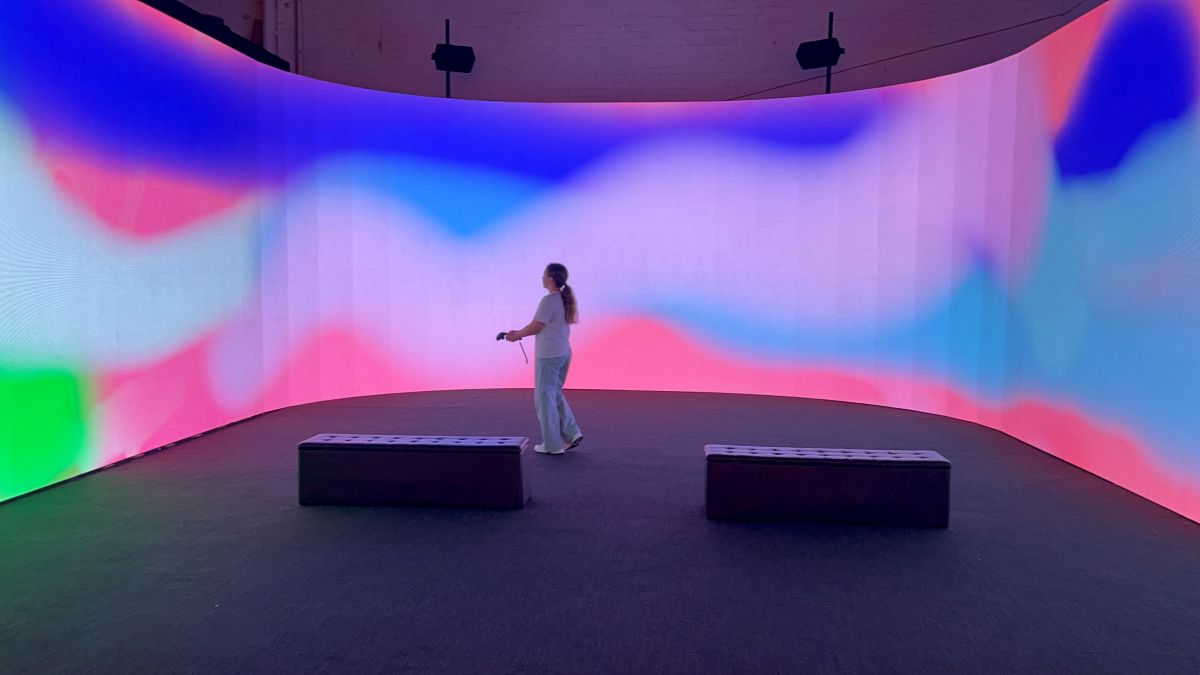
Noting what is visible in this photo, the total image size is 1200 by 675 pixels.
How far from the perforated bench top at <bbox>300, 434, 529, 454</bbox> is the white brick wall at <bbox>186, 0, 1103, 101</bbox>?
6838 mm

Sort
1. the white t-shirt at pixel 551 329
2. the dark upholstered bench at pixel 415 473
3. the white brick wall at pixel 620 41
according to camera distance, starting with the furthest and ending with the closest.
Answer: the white brick wall at pixel 620 41 < the white t-shirt at pixel 551 329 < the dark upholstered bench at pixel 415 473

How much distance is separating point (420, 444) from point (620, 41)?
736 cm

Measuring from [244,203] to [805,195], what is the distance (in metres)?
6.10

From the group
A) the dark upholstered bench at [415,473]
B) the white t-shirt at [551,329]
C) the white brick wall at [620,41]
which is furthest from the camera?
the white brick wall at [620,41]

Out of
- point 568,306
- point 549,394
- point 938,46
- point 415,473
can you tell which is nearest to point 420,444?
point 415,473

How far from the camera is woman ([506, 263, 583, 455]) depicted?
6.05 metres

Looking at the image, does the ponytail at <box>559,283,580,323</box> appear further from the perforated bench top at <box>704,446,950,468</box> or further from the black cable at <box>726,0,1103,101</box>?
the black cable at <box>726,0,1103,101</box>

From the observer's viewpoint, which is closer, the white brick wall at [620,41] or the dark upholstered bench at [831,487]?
the dark upholstered bench at [831,487]

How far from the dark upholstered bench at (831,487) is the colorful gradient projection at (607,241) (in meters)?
1.70

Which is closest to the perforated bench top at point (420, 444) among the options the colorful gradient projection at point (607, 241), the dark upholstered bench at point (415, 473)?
the dark upholstered bench at point (415, 473)

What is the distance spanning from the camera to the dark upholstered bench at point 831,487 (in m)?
4.36

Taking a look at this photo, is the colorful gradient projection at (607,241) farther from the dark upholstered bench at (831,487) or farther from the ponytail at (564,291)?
the ponytail at (564,291)

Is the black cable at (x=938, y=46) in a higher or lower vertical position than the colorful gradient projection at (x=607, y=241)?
higher

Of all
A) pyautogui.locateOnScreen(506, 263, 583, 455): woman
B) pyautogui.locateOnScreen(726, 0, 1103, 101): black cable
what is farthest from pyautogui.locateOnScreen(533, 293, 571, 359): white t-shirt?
pyautogui.locateOnScreen(726, 0, 1103, 101): black cable
